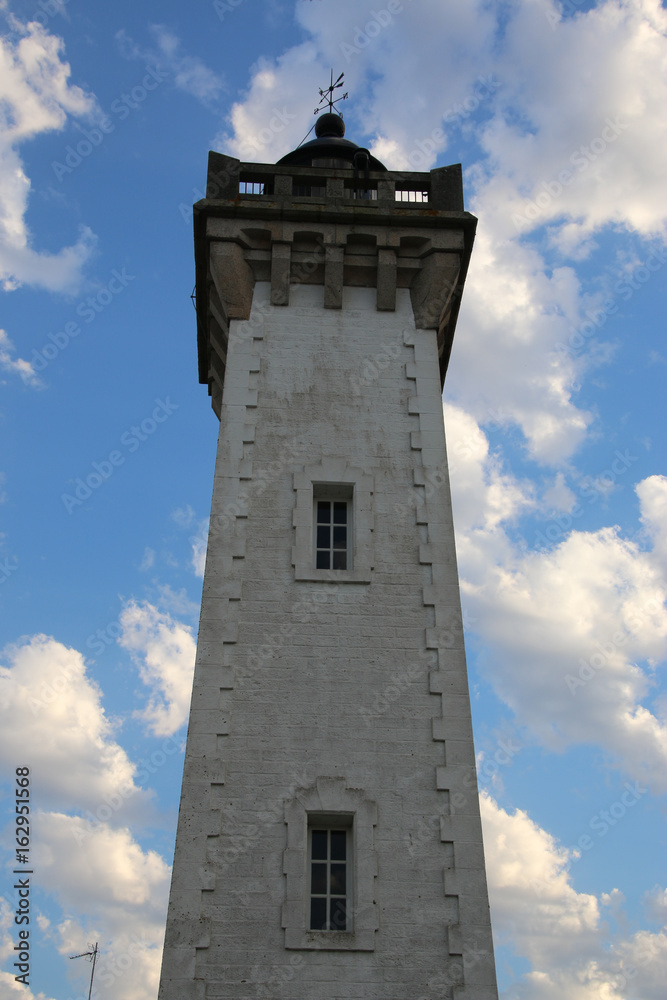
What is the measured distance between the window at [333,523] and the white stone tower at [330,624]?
0.11ft

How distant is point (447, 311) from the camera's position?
16.8 metres

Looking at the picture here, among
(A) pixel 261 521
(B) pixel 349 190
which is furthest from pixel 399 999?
(B) pixel 349 190

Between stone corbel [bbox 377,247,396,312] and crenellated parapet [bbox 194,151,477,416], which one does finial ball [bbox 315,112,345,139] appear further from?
stone corbel [bbox 377,247,396,312]

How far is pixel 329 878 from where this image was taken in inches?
461

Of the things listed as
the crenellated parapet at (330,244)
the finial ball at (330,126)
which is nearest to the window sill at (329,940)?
the crenellated parapet at (330,244)

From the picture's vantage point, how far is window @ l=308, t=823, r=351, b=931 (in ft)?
37.6

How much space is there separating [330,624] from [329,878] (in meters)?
3.34

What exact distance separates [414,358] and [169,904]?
928 centimetres

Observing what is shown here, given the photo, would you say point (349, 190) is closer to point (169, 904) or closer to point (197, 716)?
point (197, 716)

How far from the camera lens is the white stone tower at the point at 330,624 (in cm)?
1116

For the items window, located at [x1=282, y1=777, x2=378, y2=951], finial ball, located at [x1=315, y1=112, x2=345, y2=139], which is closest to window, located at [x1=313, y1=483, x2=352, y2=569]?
window, located at [x1=282, y1=777, x2=378, y2=951]

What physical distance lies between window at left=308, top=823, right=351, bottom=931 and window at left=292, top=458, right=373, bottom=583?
3.54 metres

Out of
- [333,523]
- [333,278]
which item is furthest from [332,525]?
[333,278]

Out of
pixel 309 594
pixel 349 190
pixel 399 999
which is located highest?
pixel 349 190
